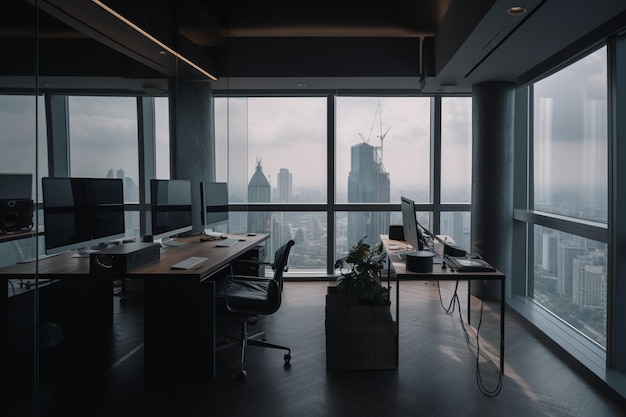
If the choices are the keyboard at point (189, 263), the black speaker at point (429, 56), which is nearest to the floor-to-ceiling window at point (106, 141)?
the keyboard at point (189, 263)

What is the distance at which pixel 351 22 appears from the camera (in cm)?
512

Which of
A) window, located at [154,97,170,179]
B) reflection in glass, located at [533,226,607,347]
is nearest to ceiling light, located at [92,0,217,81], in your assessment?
window, located at [154,97,170,179]

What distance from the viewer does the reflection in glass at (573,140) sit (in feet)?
11.6

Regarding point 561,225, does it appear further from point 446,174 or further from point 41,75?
point 41,75

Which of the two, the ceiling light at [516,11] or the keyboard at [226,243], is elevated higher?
the ceiling light at [516,11]

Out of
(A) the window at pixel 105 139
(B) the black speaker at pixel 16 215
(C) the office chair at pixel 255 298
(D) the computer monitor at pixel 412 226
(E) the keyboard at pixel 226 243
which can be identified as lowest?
(C) the office chair at pixel 255 298


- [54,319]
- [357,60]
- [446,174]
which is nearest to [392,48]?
[357,60]

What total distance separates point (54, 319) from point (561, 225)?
175 inches

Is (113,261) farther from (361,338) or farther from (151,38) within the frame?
(151,38)

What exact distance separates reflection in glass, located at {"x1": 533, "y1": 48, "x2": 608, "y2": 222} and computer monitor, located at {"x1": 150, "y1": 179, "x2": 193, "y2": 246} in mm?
3675

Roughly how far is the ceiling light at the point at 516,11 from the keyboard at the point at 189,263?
2974mm

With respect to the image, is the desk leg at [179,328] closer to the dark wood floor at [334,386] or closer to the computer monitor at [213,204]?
the dark wood floor at [334,386]

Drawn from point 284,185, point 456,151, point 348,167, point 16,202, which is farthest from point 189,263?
point 456,151

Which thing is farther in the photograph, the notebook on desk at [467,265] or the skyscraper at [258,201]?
the skyscraper at [258,201]
